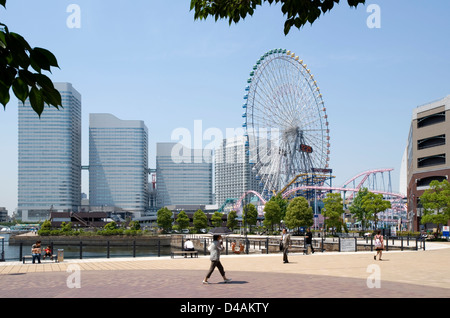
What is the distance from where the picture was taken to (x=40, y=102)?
366cm

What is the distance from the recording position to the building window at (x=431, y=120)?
9097 centimetres

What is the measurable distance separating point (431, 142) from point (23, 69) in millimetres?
99658

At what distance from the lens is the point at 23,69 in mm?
3619

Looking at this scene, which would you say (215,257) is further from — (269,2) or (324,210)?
(324,210)

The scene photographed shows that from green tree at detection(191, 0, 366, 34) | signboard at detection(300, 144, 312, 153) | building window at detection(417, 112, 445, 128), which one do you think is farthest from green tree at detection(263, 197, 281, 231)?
green tree at detection(191, 0, 366, 34)

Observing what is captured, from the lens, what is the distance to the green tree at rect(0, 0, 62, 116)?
357 cm

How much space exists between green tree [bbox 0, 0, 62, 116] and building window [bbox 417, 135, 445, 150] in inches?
3758

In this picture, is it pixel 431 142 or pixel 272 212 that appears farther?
pixel 272 212

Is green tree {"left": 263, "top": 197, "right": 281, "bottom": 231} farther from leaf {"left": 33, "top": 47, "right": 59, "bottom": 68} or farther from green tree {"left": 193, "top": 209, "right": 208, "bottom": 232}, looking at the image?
leaf {"left": 33, "top": 47, "right": 59, "bottom": 68}

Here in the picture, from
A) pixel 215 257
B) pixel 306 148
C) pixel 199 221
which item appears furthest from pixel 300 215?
pixel 215 257

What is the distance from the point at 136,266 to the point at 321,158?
8685cm

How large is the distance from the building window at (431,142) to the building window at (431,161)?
2.24 meters

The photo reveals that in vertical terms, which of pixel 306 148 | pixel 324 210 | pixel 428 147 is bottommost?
pixel 324 210

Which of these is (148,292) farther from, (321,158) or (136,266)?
(321,158)
